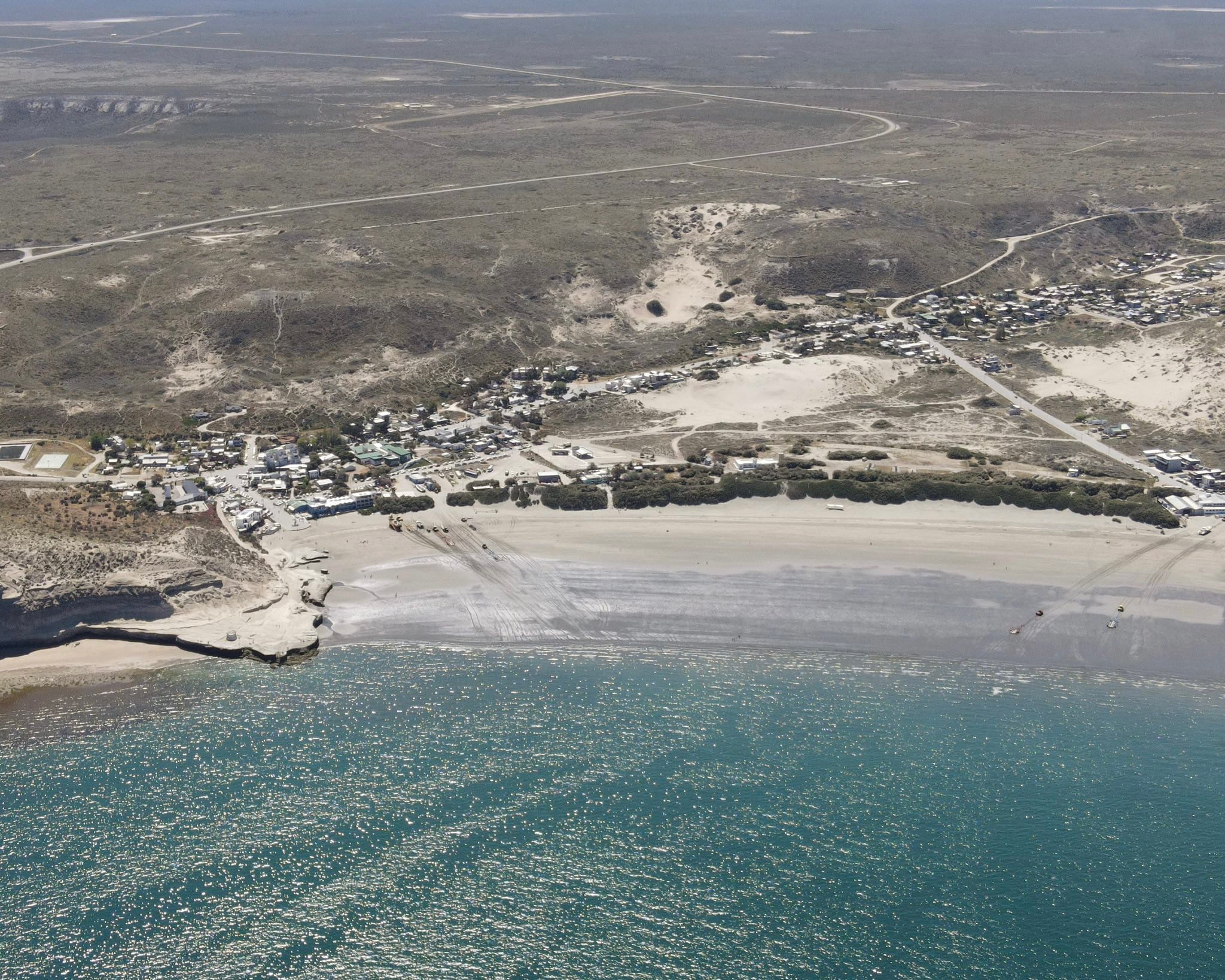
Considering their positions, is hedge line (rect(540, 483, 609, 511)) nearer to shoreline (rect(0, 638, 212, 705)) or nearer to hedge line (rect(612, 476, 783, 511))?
hedge line (rect(612, 476, 783, 511))

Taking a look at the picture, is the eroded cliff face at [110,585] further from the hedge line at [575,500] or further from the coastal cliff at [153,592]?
the hedge line at [575,500]

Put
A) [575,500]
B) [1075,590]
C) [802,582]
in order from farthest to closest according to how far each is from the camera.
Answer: [575,500], [802,582], [1075,590]

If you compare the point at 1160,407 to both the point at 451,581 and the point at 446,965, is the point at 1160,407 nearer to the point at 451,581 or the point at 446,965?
the point at 451,581

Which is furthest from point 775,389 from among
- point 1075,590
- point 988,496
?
point 1075,590

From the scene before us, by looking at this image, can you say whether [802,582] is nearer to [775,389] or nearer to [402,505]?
[402,505]

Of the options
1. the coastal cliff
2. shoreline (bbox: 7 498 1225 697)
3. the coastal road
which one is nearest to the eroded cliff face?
the coastal cliff

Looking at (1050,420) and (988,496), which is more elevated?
(1050,420)
